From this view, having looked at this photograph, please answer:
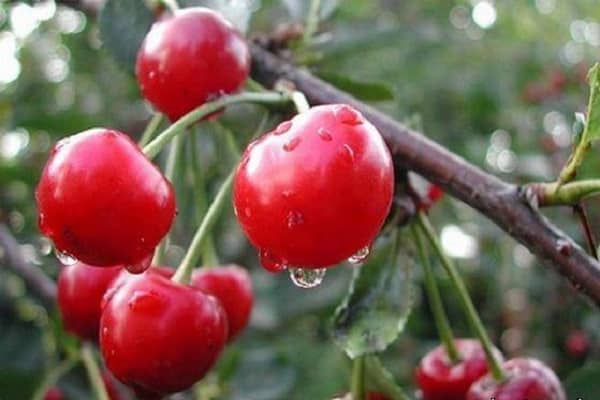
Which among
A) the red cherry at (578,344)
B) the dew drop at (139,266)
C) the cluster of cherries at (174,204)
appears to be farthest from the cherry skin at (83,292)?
the red cherry at (578,344)

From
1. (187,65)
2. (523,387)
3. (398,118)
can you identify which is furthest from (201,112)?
(398,118)

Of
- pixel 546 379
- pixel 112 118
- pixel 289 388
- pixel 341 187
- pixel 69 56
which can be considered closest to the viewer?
pixel 341 187

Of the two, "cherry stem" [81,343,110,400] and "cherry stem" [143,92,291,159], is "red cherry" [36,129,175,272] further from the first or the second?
"cherry stem" [81,343,110,400]

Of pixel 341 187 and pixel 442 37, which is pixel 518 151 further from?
pixel 341 187

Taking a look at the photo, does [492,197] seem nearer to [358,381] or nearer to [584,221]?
[584,221]

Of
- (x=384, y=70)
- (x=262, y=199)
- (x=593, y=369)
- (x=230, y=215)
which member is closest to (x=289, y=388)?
(x=230, y=215)

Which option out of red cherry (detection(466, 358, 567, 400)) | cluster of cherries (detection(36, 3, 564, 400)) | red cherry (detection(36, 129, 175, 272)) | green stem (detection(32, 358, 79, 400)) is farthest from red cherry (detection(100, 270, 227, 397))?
green stem (detection(32, 358, 79, 400))

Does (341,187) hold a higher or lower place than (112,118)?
higher

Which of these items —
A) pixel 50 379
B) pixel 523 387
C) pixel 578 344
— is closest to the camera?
pixel 523 387
